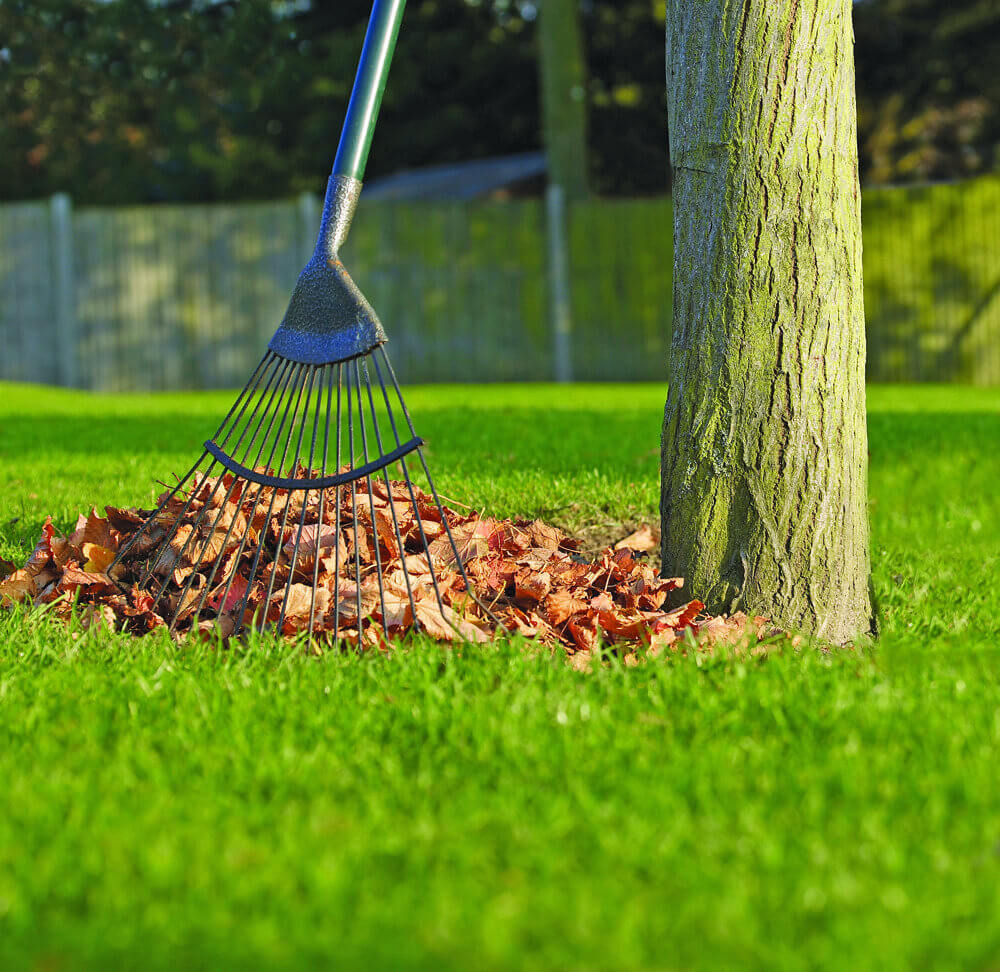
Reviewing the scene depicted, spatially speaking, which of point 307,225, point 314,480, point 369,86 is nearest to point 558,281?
point 307,225

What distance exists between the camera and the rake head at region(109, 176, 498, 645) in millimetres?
2883

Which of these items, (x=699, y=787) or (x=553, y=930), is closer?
(x=553, y=930)

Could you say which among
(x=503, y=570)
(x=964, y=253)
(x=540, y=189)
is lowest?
(x=503, y=570)

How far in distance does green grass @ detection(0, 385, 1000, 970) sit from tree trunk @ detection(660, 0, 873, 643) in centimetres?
31

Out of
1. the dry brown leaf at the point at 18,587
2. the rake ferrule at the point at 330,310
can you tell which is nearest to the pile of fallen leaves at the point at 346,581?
the dry brown leaf at the point at 18,587

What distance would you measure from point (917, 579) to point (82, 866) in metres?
2.95

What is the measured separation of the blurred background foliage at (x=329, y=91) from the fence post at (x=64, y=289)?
5.43m

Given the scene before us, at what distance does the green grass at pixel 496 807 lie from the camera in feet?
4.92

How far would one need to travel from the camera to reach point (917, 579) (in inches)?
153

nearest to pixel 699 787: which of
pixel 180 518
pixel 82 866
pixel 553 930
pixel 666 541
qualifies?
pixel 553 930

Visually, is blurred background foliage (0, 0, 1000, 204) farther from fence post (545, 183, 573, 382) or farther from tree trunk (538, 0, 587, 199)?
fence post (545, 183, 573, 382)

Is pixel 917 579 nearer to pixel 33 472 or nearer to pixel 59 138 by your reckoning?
pixel 33 472

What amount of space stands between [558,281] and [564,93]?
232 centimetres

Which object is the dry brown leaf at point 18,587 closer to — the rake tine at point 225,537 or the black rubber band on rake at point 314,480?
the rake tine at point 225,537
